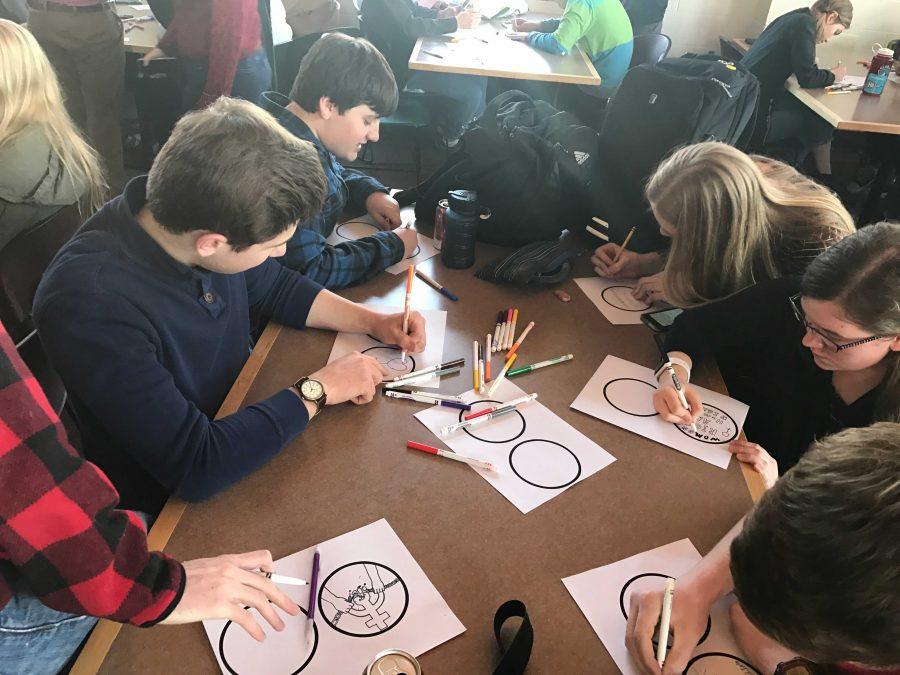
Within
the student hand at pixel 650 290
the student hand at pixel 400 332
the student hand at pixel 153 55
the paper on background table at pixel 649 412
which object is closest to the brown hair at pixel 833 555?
the paper on background table at pixel 649 412

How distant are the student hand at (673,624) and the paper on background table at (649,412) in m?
0.32

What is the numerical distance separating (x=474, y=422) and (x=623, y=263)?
0.72 meters

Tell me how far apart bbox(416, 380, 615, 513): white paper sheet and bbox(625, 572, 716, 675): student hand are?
219mm

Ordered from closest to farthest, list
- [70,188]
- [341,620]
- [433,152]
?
[341,620]
[70,188]
[433,152]

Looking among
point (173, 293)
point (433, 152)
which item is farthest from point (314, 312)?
point (433, 152)

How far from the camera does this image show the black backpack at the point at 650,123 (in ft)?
6.42

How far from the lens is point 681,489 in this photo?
1.06 m

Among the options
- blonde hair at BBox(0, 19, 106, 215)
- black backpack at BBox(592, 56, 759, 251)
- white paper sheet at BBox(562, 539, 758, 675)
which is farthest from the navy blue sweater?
black backpack at BBox(592, 56, 759, 251)

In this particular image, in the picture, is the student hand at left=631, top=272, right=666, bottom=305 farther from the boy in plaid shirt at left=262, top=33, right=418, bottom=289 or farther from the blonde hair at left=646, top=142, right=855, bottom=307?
the boy in plaid shirt at left=262, top=33, right=418, bottom=289

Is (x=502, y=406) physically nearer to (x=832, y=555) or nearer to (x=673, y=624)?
(x=673, y=624)

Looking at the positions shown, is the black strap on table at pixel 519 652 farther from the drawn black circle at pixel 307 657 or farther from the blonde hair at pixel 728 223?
the blonde hair at pixel 728 223

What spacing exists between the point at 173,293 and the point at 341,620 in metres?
0.60

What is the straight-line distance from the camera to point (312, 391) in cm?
112

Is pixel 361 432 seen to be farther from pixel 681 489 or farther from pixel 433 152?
pixel 433 152
